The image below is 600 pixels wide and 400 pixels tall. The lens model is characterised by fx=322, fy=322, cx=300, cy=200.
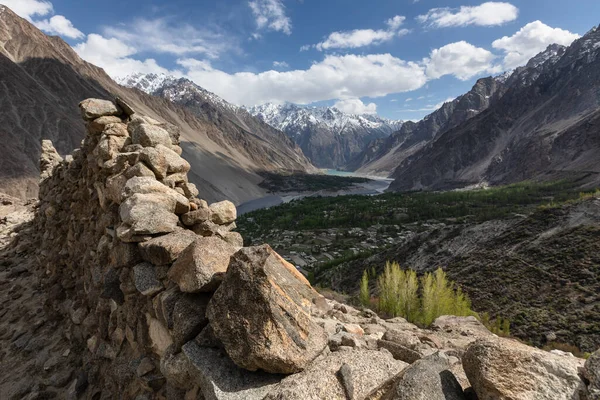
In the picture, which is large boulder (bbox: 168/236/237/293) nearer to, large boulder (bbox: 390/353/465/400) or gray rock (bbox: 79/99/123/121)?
large boulder (bbox: 390/353/465/400)

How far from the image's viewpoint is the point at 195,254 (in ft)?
11.1

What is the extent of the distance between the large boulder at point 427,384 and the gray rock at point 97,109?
7855 millimetres

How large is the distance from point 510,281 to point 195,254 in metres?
16.5

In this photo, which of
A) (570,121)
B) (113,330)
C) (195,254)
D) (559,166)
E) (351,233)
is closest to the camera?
(195,254)

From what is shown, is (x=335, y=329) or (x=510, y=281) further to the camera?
(x=510, y=281)

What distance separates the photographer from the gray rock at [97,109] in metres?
7.13

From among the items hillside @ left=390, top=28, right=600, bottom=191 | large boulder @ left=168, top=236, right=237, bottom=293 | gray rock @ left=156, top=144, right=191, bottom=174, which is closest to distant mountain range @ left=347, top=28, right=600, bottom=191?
hillside @ left=390, top=28, right=600, bottom=191

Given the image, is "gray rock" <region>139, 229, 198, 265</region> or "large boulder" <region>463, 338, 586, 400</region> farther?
"gray rock" <region>139, 229, 198, 265</region>

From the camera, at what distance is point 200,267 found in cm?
331

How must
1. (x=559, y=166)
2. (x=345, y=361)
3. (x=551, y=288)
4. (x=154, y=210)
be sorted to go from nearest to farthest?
(x=345, y=361) → (x=154, y=210) → (x=551, y=288) → (x=559, y=166)

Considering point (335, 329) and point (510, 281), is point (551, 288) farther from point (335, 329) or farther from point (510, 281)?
point (335, 329)

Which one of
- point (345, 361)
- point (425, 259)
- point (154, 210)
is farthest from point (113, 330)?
point (425, 259)

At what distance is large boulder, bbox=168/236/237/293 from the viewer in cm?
331

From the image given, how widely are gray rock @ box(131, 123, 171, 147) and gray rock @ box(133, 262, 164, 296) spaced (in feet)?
8.74
